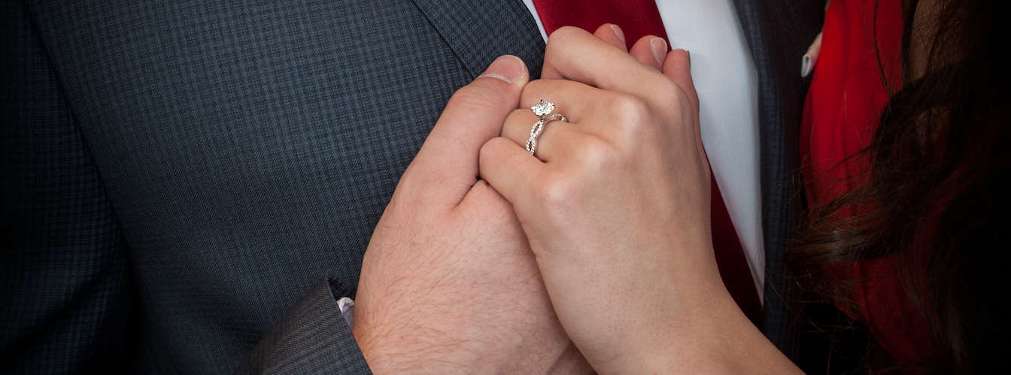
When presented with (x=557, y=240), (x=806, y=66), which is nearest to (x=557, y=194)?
(x=557, y=240)

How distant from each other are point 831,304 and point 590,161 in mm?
500

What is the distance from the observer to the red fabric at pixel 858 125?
2.95 ft

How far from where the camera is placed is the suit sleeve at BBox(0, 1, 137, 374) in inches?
30.5

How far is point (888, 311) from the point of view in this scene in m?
0.91

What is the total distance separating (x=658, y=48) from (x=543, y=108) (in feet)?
0.54

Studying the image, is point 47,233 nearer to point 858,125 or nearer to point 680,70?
point 680,70

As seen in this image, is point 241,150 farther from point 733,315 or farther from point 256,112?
point 733,315

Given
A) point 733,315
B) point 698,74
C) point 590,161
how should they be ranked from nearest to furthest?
point 590,161, point 733,315, point 698,74

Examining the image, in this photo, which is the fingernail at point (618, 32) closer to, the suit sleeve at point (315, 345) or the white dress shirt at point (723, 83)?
the white dress shirt at point (723, 83)

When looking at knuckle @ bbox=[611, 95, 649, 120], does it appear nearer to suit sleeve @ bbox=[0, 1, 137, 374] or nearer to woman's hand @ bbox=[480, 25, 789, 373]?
woman's hand @ bbox=[480, 25, 789, 373]

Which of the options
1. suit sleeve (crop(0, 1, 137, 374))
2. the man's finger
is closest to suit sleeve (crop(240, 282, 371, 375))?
the man's finger

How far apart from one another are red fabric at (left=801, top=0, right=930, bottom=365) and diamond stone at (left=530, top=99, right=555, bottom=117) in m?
0.36

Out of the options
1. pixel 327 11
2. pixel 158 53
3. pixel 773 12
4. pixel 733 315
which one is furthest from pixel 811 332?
pixel 158 53

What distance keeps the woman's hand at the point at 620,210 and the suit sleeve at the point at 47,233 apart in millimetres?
422
